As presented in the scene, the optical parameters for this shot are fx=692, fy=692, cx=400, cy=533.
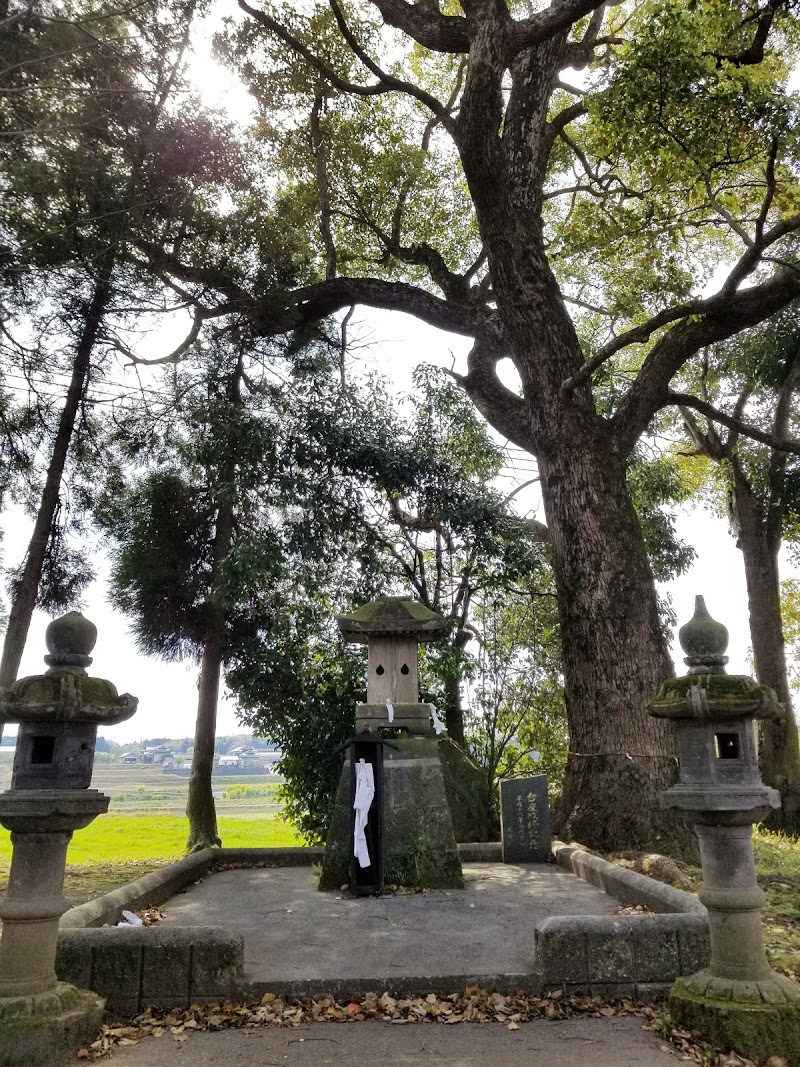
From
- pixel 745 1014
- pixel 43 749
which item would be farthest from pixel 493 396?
pixel 745 1014

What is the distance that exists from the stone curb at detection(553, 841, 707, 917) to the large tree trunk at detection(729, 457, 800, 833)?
19.5ft

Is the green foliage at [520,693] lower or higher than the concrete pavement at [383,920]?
higher

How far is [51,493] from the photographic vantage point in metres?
7.42

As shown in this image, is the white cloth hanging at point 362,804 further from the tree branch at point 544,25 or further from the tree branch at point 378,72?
the tree branch at point 378,72

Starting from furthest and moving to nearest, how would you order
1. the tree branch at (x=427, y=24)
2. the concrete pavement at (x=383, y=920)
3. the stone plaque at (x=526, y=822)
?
1. the tree branch at (x=427, y=24)
2. the stone plaque at (x=526, y=822)
3. the concrete pavement at (x=383, y=920)

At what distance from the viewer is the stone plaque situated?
789 centimetres

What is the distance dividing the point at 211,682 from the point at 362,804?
4337 mm

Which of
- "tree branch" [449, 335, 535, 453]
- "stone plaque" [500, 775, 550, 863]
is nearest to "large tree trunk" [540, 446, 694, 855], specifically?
"stone plaque" [500, 775, 550, 863]

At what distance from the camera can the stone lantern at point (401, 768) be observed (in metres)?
6.82

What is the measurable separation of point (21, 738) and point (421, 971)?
2.74 metres

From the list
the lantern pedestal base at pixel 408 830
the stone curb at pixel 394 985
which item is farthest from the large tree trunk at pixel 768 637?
the stone curb at pixel 394 985

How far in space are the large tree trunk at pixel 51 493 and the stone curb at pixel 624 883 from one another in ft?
19.4

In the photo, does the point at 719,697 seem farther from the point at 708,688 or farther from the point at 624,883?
the point at 624,883

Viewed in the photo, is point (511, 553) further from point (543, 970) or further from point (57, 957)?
point (57, 957)
